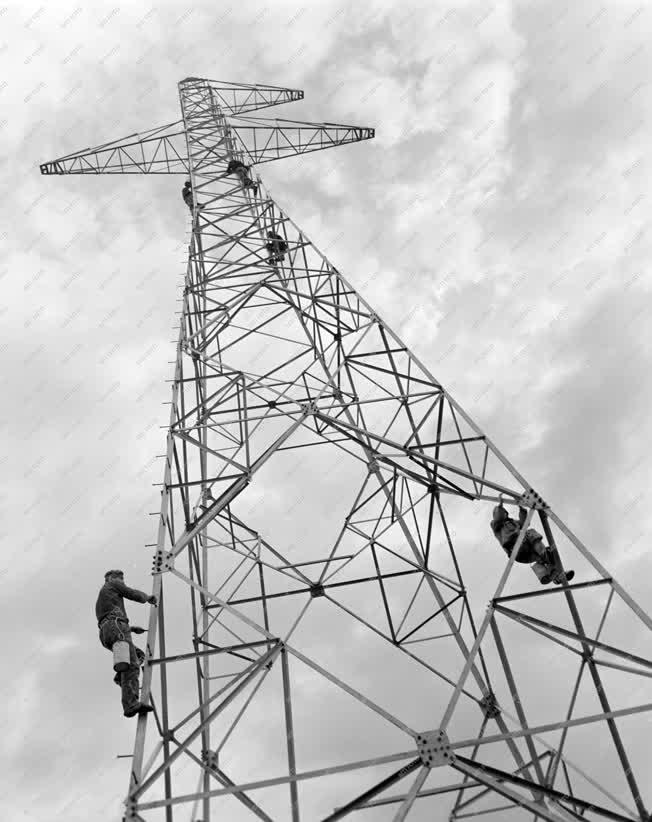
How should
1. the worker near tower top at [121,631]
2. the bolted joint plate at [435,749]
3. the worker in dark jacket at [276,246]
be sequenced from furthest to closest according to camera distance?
the worker in dark jacket at [276,246] → the worker near tower top at [121,631] → the bolted joint plate at [435,749]

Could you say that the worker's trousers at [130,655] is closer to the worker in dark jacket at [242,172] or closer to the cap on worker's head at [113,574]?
the cap on worker's head at [113,574]

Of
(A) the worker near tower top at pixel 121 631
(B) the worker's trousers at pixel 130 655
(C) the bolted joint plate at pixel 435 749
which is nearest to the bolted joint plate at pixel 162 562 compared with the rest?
(A) the worker near tower top at pixel 121 631

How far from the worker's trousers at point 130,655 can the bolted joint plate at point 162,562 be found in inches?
47.9

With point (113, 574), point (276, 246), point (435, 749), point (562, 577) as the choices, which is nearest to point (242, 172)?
point (276, 246)

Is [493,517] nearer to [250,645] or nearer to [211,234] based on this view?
[250,645]

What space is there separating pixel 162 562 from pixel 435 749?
4.36 meters

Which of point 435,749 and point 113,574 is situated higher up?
point 113,574

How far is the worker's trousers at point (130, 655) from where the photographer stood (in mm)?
10367

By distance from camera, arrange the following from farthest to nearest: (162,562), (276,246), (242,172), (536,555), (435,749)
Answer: (242,172)
(276,246)
(536,555)
(162,562)
(435,749)

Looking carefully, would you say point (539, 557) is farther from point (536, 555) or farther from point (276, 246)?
point (276, 246)

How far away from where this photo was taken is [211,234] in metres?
19.2

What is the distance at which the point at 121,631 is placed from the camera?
1119 cm

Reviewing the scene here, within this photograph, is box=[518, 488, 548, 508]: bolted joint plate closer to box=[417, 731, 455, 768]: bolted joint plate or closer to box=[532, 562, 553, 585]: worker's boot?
box=[532, 562, 553, 585]: worker's boot

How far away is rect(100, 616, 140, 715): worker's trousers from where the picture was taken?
10.4 m
